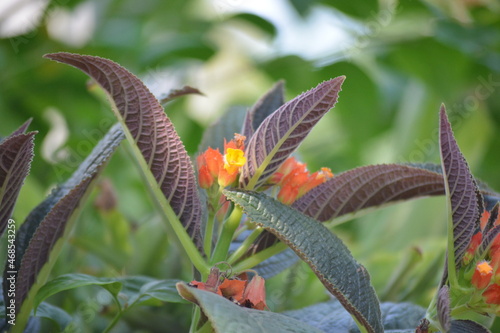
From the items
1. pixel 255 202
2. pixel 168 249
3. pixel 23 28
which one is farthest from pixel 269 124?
pixel 23 28

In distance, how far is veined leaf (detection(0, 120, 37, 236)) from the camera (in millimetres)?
367

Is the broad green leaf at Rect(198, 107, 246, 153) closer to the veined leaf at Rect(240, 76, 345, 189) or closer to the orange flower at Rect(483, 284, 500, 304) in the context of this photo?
the veined leaf at Rect(240, 76, 345, 189)

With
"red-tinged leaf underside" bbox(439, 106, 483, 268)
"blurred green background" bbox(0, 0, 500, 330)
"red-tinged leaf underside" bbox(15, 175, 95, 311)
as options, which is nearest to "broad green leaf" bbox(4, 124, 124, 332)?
"red-tinged leaf underside" bbox(15, 175, 95, 311)

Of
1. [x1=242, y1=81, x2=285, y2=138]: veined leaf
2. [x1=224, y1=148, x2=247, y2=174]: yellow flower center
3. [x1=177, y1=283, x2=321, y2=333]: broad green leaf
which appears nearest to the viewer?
[x1=177, y1=283, x2=321, y2=333]: broad green leaf

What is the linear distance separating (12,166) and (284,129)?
19 cm

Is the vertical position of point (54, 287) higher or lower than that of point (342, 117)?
lower

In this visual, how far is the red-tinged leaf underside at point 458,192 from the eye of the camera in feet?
1.23

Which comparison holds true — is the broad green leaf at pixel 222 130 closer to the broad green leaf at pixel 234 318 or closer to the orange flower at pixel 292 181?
the orange flower at pixel 292 181

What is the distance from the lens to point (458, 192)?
15.0 inches

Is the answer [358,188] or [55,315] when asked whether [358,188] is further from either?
[55,315]

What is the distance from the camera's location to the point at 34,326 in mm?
455

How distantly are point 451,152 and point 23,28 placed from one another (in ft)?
2.80

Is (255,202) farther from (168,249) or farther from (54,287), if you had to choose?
(168,249)

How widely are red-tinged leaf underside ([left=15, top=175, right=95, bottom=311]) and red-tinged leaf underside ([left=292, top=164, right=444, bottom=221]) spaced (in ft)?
0.55
